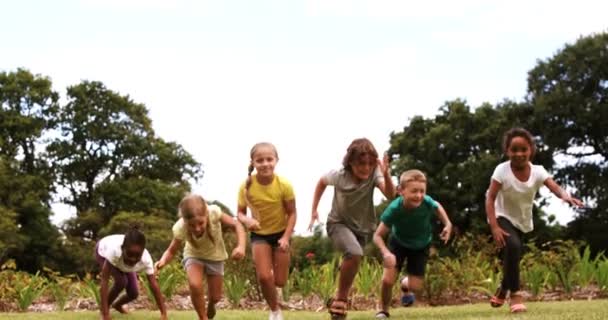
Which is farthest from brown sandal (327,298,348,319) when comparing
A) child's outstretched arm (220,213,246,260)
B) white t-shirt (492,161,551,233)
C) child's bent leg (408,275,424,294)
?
white t-shirt (492,161,551,233)

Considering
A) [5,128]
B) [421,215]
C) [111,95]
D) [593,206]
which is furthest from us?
[111,95]

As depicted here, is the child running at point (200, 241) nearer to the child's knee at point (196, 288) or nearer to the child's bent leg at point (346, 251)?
the child's knee at point (196, 288)

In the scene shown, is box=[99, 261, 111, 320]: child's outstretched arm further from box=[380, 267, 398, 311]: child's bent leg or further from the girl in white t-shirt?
the girl in white t-shirt

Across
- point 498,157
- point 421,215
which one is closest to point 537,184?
point 421,215

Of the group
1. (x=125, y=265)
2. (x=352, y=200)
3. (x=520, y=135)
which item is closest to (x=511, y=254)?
(x=520, y=135)

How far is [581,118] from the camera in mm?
35500

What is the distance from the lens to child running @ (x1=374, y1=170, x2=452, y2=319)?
8586 millimetres

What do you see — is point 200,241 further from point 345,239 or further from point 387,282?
point 387,282

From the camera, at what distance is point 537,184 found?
344 inches

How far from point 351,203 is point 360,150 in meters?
0.53

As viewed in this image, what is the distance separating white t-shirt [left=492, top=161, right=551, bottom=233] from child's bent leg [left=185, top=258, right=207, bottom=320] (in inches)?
119

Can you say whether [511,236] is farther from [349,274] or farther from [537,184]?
[349,274]

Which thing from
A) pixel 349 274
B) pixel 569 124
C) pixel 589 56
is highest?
pixel 589 56

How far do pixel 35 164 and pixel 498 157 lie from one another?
23.0 meters
